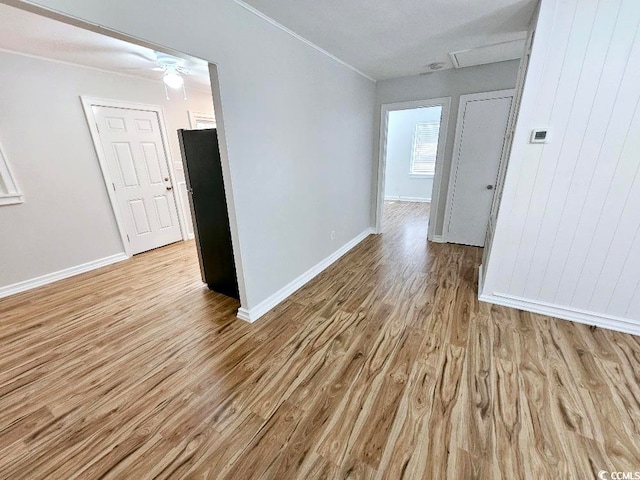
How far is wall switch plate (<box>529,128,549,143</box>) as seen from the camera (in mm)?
2016

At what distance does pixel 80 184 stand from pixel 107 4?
9.45ft

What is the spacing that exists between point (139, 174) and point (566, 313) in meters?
5.30

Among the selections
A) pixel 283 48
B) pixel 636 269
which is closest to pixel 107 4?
pixel 283 48

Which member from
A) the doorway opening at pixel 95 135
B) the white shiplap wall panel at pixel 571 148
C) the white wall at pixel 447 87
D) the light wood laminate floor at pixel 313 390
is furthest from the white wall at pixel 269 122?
the white shiplap wall panel at pixel 571 148

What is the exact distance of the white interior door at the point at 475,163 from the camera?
11.4 ft

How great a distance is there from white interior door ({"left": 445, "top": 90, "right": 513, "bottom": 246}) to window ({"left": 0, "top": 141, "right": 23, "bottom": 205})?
5.35 meters

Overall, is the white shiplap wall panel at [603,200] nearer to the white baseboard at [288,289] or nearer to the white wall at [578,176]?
the white wall at [578,176]

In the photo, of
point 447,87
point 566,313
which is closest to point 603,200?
point 566,313

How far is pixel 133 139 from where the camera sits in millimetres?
3748

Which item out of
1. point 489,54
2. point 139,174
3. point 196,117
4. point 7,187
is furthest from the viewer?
point 196,117

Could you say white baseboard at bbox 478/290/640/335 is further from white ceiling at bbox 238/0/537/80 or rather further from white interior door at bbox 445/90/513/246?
white ceiling at bbox 238/0/537/80

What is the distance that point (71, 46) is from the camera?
100 inches

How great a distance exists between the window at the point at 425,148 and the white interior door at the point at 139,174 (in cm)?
590

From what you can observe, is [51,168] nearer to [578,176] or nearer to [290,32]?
[290,32]
